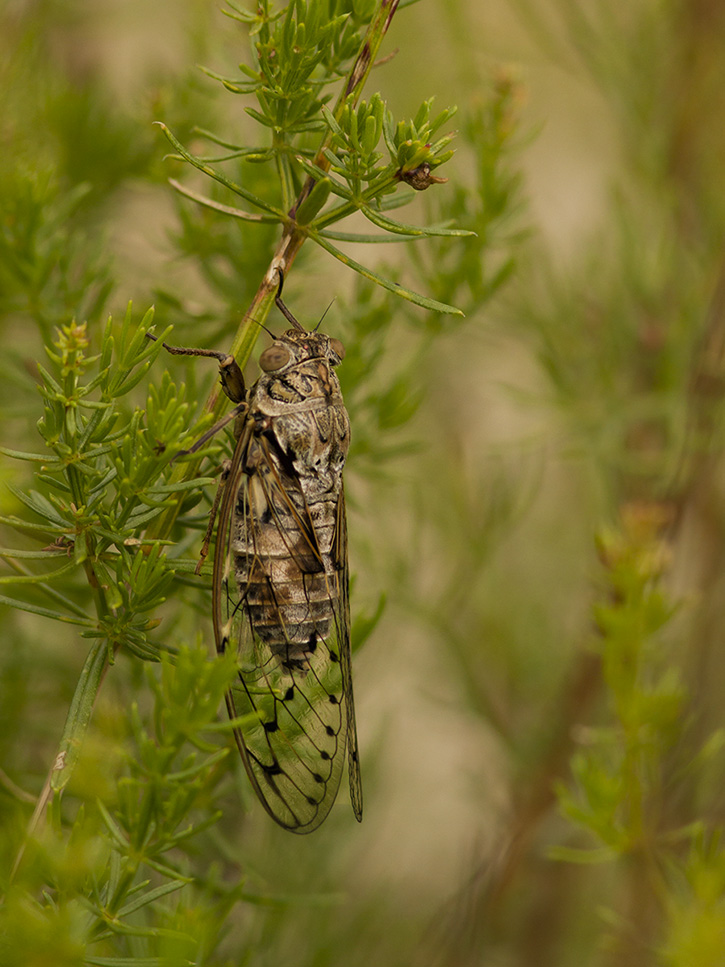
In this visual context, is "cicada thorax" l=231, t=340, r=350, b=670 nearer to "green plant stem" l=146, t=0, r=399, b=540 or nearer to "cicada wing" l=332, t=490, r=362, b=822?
"cicada wing" l=332, t=490, r=362, b=822

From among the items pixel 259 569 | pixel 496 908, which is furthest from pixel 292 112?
pixel 496 908

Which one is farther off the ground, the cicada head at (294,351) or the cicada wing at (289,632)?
the cicada head at (294,351)

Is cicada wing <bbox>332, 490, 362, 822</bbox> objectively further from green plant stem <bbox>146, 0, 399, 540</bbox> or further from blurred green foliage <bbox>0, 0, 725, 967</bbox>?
green plant stem <bbox>146, 0, 399, 540</bbox>

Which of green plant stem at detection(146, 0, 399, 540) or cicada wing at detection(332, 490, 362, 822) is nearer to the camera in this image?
green plant stem at detection(146, 0, 399, 540)

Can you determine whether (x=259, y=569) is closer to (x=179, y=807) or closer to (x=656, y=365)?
(x=179, y=807)

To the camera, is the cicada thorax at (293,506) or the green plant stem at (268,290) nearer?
the green plant stem at (268,290)

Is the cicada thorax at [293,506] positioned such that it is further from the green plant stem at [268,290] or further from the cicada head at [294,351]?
the green plant stem at [268,290]

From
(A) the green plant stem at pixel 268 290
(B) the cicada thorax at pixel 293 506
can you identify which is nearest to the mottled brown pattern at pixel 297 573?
(B) the cicada thorax at pixel 293 506

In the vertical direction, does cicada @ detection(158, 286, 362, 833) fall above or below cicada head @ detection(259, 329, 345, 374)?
below

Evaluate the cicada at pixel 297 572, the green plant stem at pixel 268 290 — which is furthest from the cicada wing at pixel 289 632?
the green plant stem at pixel 268 290

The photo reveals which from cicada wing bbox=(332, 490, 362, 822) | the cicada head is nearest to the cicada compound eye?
the cicada head

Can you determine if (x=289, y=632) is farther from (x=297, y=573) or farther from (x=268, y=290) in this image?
(x=268, y=290)
